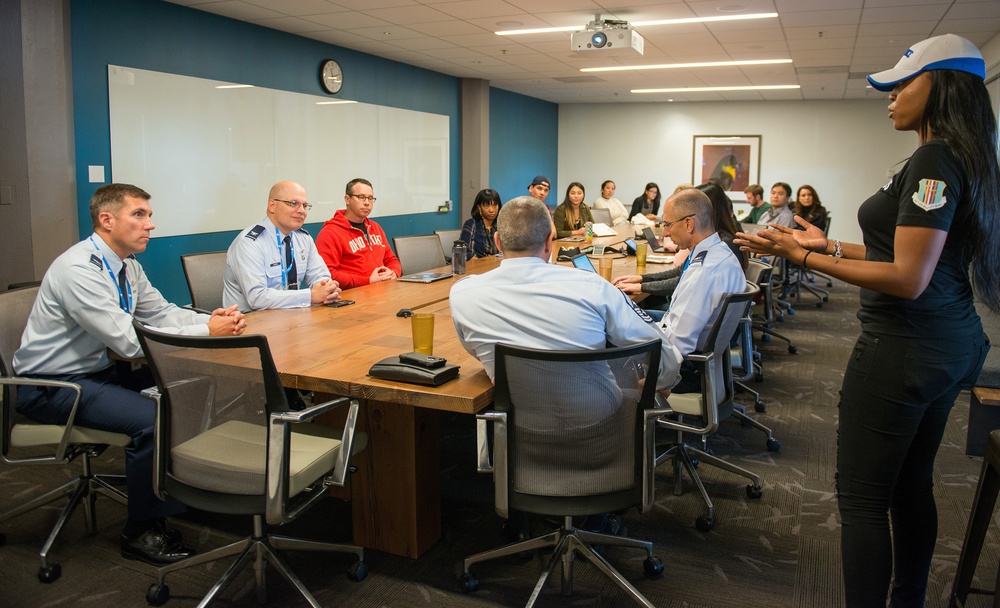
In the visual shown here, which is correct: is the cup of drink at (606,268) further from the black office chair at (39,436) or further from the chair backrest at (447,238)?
the black office chair at (39,436)

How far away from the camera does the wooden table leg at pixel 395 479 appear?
8.54 ft

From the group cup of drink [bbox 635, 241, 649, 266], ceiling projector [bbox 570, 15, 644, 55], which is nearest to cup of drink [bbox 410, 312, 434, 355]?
cup of drink [bbox 635, 241, 649, 266]

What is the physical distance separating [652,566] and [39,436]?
2.11 meters

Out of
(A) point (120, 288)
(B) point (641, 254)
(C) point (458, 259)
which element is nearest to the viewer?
(A) point (120, 288)

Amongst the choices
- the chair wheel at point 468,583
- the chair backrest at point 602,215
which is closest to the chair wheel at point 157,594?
the chair wheel at point 468,583

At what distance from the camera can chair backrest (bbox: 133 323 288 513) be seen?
1980 mm

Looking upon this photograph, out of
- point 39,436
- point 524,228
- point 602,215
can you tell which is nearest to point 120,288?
point 39,436

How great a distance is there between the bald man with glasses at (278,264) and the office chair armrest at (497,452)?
65.1 inches

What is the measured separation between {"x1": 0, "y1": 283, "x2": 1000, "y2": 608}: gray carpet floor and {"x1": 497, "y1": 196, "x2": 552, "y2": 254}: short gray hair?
3.66ft

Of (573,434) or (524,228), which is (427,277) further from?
(573,434)

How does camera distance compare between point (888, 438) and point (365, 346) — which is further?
point (365, 346)

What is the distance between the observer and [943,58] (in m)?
1.62

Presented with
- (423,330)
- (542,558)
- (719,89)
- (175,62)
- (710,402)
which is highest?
(719,89)

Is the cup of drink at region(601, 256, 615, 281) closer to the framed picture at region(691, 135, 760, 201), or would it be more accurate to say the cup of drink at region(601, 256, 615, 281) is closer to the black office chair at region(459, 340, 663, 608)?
the black office chair at region(459, 340, 663, 608)
